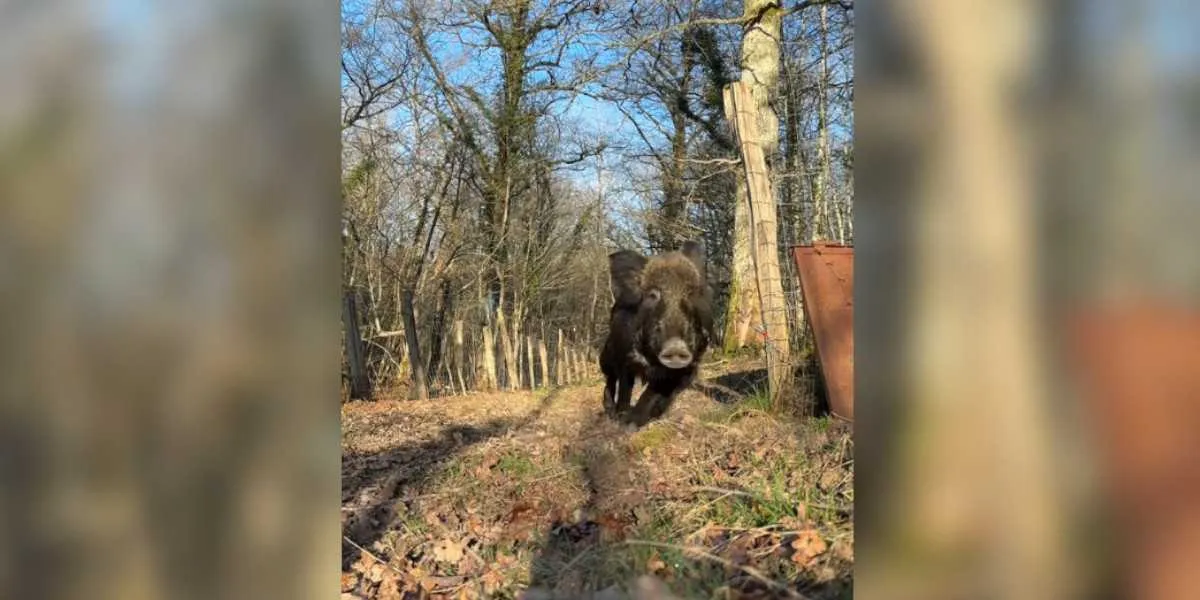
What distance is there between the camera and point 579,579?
10.1 ft

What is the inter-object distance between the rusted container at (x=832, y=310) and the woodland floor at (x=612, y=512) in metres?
0.37

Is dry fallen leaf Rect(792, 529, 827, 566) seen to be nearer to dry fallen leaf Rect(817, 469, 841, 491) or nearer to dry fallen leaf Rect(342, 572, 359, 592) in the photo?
dry fallen leaf Rect(817, 469, 841, 491)

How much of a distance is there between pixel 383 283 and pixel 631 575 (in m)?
16.4

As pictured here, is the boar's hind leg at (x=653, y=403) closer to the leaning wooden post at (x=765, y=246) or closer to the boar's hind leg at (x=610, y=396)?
the boar's hind leg at (x=610, y=396)

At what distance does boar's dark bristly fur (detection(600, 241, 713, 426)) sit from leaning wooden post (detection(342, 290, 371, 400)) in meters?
7.87

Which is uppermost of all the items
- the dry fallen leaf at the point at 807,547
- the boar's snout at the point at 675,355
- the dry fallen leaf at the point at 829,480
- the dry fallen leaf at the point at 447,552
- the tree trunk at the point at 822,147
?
the tree trunk at the point at 822,147


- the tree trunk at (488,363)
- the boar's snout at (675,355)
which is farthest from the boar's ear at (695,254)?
the tree trunk at (488,363)

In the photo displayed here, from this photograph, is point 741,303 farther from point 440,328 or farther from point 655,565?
point 655,565

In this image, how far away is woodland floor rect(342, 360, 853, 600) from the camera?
2.95 m

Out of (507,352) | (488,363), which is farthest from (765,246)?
(507,352)

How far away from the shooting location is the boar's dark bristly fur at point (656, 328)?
756 cm

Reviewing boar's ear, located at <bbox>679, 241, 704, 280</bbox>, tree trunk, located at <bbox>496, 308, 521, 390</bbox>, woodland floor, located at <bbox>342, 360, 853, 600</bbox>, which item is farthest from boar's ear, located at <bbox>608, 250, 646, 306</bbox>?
tree trunk, located at <bbox>496, 308, 521, 390</bbox>
